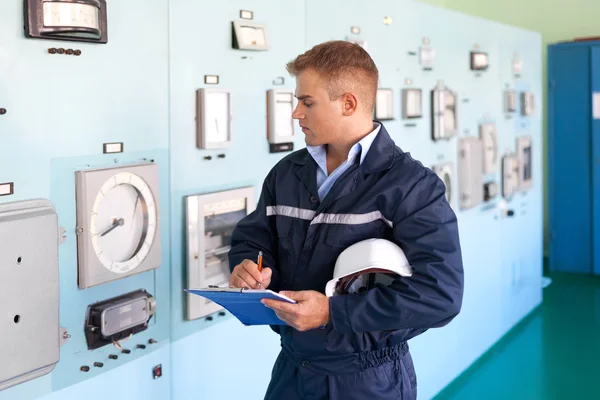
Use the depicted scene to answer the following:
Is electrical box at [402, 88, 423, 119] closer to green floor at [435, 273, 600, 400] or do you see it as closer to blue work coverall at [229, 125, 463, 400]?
green floor at [435, 273, 600, 400]

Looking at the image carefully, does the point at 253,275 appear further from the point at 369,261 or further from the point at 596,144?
the point at 596,144

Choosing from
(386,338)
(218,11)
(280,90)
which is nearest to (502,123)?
(280,90)

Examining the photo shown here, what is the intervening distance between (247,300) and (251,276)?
137 mm

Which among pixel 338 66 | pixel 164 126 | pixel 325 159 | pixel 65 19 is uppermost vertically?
pixel 65 19

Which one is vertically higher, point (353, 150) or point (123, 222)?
point (353, 150)

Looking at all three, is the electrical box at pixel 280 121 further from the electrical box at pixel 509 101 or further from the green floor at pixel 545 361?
the electrical box at pixel 509 101

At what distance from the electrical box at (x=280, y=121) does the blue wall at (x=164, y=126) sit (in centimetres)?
3

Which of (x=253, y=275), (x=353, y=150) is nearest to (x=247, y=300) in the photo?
(x=253, y=275)

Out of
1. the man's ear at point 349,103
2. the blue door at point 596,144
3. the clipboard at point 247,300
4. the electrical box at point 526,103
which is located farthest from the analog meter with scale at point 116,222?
the blue door at point 596,144

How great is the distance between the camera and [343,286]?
6.33 ft

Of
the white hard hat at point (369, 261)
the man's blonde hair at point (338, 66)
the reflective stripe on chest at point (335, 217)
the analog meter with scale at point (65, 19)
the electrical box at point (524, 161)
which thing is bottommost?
the white hard hat at point (369, 261)

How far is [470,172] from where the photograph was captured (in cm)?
460

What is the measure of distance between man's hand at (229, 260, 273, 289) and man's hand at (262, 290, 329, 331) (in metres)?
0.11

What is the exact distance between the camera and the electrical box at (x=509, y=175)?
521 centimetres
